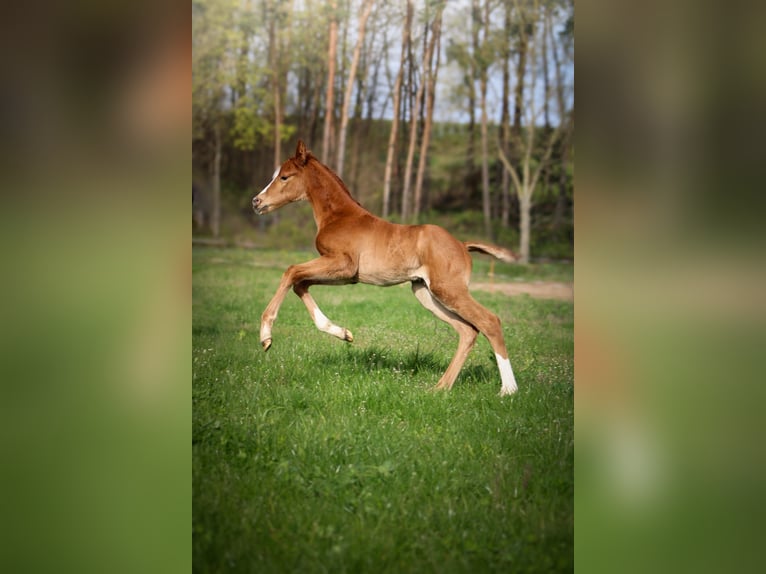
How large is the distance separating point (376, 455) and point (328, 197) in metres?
1.53

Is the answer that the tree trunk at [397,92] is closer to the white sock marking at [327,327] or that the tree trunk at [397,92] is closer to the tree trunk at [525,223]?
the tree trunk at [525,223]

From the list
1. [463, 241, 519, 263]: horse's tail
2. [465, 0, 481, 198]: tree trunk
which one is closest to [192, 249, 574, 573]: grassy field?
[463, 241, 519, 263]: horse's tail

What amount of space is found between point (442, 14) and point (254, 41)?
3086 mm

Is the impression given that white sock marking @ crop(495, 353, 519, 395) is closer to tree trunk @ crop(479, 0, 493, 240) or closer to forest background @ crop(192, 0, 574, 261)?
forest background @ crop(192, 0, 574, 261)

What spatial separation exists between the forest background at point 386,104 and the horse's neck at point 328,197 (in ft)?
20.2

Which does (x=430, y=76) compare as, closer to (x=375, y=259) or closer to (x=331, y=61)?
(x=331, y=61)

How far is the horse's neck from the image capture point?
3.81 m

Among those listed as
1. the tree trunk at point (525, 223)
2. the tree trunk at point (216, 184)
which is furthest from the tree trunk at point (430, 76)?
the tree trunk at point (216, 184)

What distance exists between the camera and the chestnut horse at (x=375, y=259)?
12.0ft

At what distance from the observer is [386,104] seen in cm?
1101

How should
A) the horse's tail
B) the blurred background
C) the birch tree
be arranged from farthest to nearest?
1. the birch tree
2. the horse's tail
3. the blurred background

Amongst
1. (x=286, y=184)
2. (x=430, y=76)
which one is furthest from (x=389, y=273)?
(x=430, y=76)
